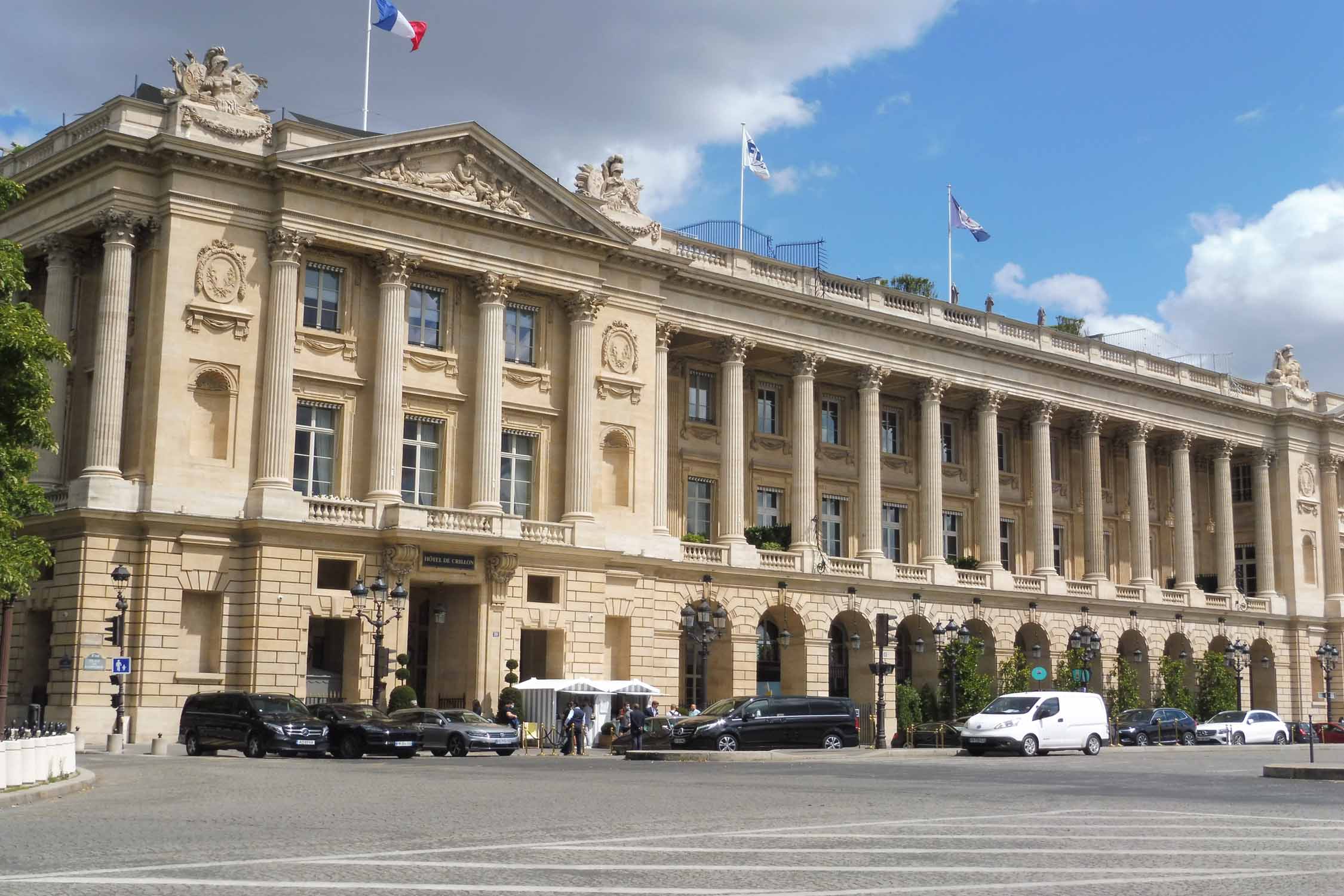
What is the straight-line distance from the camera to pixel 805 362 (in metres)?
64.1

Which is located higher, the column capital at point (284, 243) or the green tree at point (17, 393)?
the column capital at point (284, 243)

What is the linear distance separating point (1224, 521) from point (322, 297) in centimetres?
5183

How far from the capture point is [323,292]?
167ft

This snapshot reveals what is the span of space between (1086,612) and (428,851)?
6299 cm

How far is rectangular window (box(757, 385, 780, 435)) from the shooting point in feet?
218

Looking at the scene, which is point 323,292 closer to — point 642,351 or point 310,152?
point 310,152

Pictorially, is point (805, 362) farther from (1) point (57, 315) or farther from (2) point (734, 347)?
(1) point (57, 315)

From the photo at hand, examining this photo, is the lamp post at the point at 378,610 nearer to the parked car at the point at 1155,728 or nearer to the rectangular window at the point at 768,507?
the rectangular window at the point at 768,507

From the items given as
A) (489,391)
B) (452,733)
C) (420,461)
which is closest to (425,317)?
(489,391)

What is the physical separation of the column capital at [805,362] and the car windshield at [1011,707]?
69.3 ft

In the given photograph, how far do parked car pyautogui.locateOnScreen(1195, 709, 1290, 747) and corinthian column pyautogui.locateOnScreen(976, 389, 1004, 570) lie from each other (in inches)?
468

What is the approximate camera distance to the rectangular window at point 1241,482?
3440 inches

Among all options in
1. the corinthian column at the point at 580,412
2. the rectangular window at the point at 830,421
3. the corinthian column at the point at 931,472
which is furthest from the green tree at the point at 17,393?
the corinthian column at the point at 931,472

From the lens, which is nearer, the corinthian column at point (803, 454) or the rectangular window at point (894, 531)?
the corinthian column at point (803, 454)
